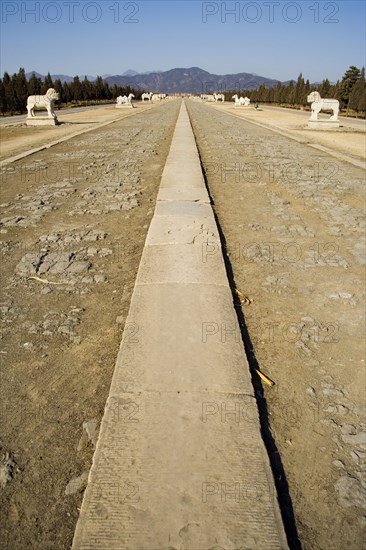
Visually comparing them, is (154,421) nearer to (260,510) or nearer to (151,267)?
(260,510)

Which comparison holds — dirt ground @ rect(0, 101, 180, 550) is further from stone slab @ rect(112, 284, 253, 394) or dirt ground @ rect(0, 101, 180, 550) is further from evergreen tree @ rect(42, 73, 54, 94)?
evergreen tree @ rect(42, 73, 54, 94)

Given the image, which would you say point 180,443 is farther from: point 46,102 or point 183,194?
point 46,102

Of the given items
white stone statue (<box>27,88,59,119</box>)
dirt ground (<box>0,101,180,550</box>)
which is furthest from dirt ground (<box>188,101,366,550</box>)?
Result: white stone statue (<box>27,88,59,119</box>)

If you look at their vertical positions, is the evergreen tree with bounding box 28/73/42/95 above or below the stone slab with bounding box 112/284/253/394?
above

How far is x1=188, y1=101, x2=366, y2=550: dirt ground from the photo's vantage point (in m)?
1.77

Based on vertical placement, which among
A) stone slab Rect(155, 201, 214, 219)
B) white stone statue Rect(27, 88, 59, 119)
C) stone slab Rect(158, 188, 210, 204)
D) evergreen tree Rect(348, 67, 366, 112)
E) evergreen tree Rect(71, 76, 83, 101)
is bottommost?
stone slab Rect(155, 201, 214, 219)

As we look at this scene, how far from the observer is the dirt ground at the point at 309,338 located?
177 centimetres

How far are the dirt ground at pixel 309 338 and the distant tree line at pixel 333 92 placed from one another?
42533 millimetres

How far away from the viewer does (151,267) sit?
3.68m

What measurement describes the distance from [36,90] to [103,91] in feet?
97.2

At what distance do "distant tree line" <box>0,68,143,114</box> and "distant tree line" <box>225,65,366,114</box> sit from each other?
32.4 m

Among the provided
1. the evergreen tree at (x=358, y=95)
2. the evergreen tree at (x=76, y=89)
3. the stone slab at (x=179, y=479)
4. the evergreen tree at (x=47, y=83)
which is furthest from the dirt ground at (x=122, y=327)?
the evergreen tree at (x=76, y=89)

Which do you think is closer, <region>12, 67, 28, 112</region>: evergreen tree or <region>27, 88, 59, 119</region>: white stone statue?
<region>27, 88, 59, 119</region>: white stone statue

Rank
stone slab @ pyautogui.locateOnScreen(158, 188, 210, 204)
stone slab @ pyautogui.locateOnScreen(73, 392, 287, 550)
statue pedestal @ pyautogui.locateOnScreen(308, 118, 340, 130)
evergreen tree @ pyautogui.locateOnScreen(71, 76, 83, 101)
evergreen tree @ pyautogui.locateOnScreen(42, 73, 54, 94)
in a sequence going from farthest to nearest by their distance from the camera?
evergreen tree @ pyautogui.locateOnScreen(71, 76, 83, 101) → evergreen tree @ pyautogui.locateOnScreen(42, 73, 54, 94) → statue pedestal @ pyautogui.locateOnScreen(308, 118, 340, 130) → stone slab @ pyautogui.locateOnScreen(158, 188, 210, 204) → stone slab @ pyautogui.locateOnScreen(73, 392, 287, 550)
